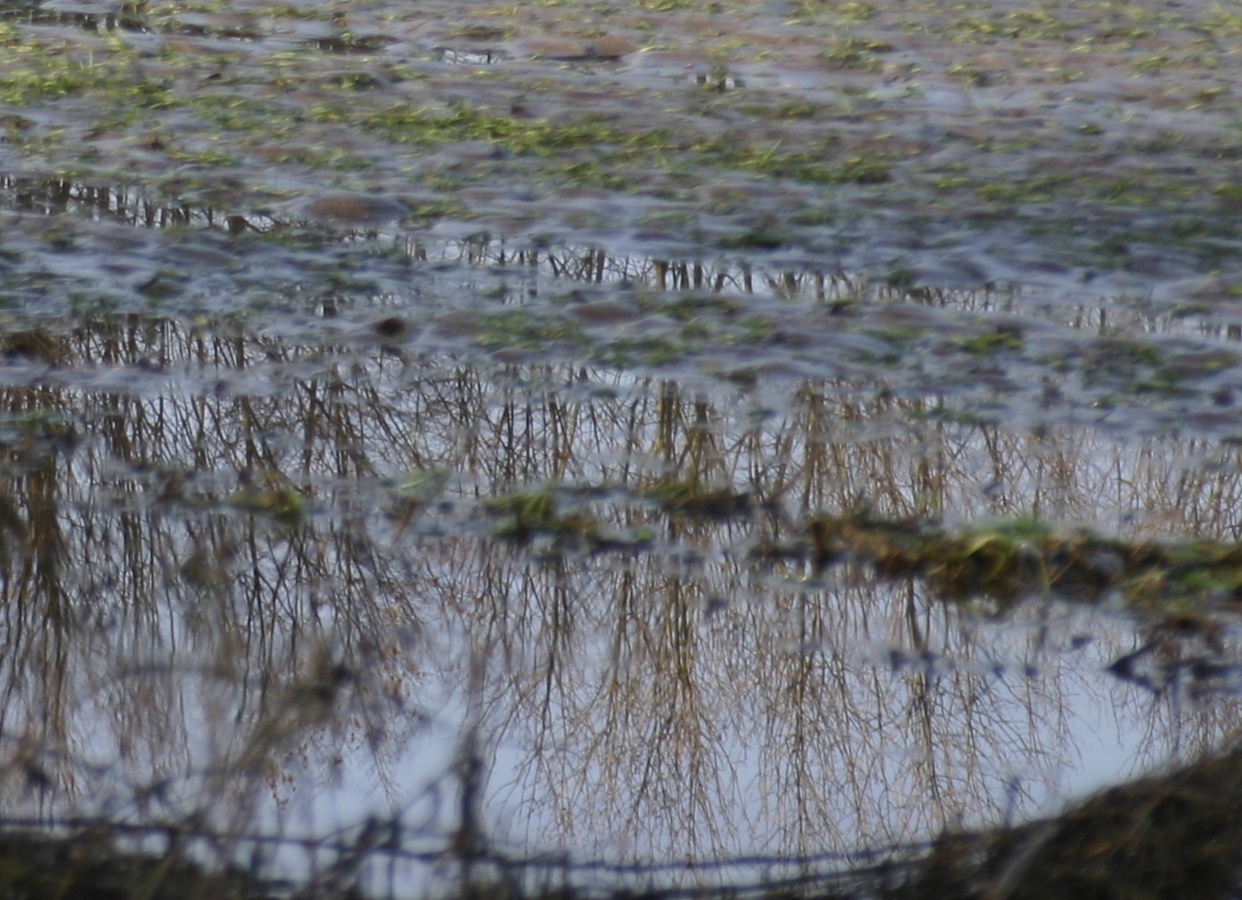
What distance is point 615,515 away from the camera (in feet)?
9.60

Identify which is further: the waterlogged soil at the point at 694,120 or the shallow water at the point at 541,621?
the waterlogged soil at the point at 694,120

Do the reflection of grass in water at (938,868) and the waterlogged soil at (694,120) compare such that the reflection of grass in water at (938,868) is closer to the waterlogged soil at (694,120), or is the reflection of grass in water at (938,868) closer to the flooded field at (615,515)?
the flooded field at (615,515)

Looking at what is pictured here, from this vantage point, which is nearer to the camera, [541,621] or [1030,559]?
[541,621]

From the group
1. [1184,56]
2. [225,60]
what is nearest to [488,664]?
[225,60]

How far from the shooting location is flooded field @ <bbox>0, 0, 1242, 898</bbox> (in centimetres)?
216

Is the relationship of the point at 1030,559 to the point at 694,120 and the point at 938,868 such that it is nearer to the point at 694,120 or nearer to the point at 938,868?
the point at 938,868

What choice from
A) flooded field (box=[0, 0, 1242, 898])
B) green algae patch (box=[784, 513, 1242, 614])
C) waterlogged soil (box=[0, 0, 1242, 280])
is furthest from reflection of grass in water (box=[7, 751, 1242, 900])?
waterlogged soil (box=[0, 0, 1242, 280])

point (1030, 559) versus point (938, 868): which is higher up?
point (1030, 559)

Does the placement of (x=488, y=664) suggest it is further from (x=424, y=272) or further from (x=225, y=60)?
(x=225, y=60)

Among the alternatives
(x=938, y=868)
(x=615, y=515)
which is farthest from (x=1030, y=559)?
(x=938, y=868)

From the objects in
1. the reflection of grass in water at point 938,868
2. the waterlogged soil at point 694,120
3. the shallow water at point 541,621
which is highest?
the waterlogged soil at point 694,120

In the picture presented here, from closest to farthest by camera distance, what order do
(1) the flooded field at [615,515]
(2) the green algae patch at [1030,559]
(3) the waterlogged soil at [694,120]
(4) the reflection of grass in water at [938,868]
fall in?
(4) the reflection of grass in water at [938,868] → (1) the flooded field at [615,515] → (2) the green algae patch at [1030,559] → (3) the waterlogged soil at [694,120]

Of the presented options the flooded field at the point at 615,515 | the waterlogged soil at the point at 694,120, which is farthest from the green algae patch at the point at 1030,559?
the waterlogged soil at the point at 694,120

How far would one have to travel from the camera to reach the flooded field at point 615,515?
7.09 ft
